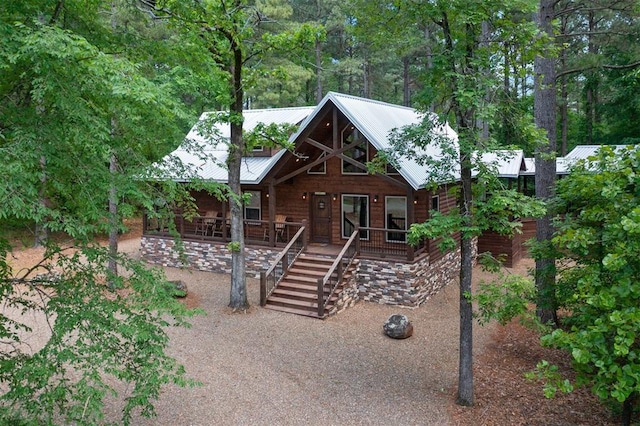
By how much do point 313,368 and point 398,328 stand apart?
9.07ft

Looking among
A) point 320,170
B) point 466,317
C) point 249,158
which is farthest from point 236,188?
point 466,317

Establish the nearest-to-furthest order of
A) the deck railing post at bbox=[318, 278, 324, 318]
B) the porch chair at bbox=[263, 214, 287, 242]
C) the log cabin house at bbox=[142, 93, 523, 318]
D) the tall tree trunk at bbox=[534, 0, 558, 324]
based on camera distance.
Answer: the tall tree trunk at bbox=[534, 0, 558, 324]
the deck railing post at bbox=[318, 278, 324, 318]
the log cabin house at bbox=[142, 93, 523, 318]
the porch chair at bbox=[263, 214, 287, 242]

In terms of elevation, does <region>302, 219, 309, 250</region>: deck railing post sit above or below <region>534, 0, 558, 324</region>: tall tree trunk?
below

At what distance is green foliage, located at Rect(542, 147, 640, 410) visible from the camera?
5.08 meters

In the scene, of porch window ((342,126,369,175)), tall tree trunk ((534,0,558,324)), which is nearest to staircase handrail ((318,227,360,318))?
porch window ((342,126,369,175))

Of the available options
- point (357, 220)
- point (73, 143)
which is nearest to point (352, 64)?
point (357, 220)

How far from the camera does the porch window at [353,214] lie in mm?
16609

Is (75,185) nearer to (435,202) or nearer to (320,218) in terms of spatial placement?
(320,218)

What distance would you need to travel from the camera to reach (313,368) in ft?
33.3

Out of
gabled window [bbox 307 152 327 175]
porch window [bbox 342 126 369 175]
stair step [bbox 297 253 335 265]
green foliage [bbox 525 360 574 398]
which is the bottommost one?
green foliage [bbox 525 360 574 398]

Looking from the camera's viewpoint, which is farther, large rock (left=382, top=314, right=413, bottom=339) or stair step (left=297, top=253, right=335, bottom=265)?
stair step (left=297, top=253, right=335, bottom=265)

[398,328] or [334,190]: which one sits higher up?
[334,190]

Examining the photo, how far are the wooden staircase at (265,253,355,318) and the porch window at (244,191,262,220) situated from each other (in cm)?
386

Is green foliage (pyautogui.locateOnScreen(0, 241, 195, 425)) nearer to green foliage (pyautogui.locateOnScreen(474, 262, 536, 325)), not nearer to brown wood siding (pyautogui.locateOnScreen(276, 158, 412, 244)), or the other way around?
green foliage (pyautogui.locateOnScreen(474, 262, 536, 325))
